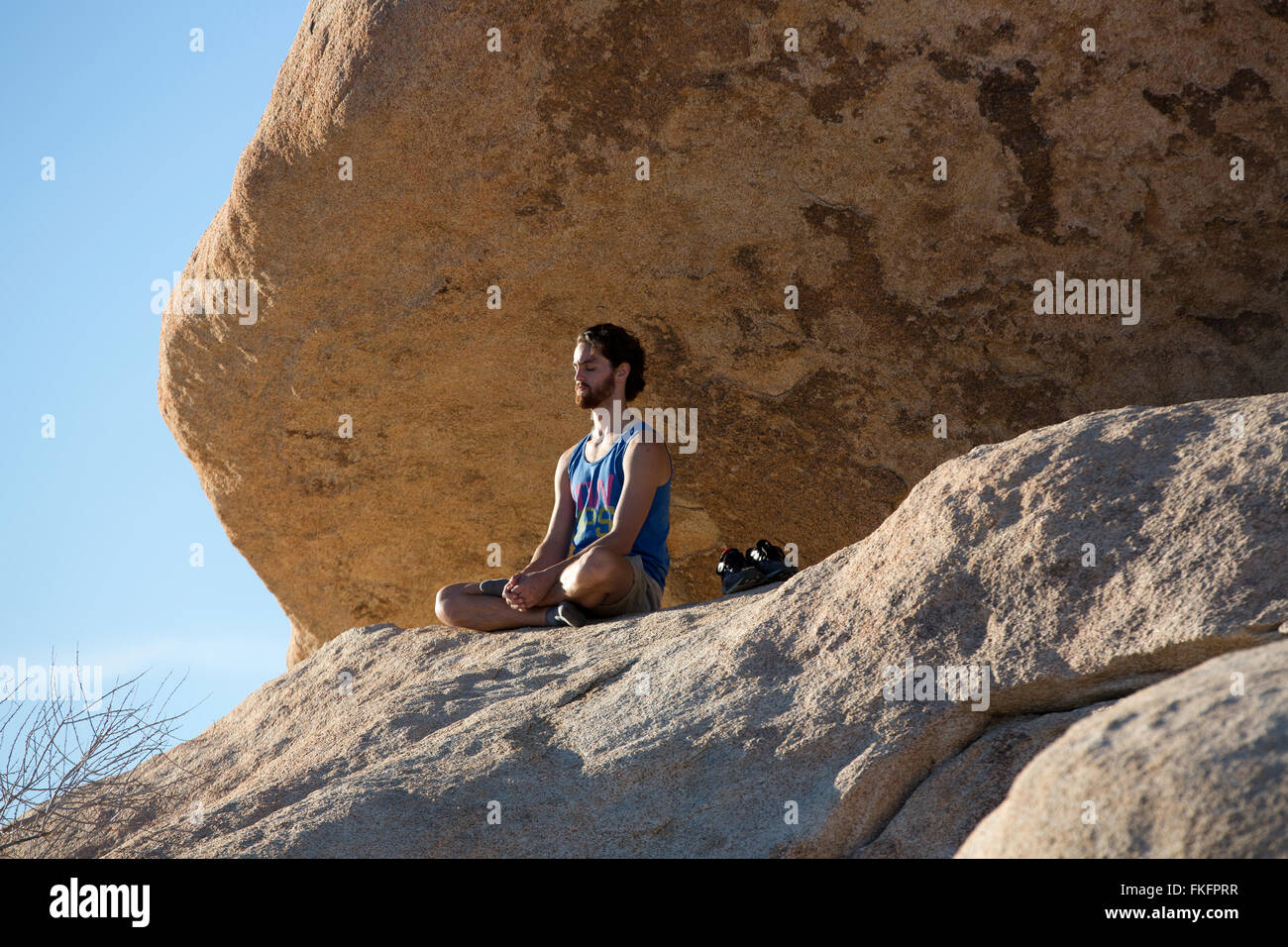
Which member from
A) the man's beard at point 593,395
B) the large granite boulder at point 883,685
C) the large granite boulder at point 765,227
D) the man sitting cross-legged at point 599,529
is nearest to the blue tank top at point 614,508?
the man sitting cross-legged at point 599,529

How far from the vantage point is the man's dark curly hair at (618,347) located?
A: 13.8ft

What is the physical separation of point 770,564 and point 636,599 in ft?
1.51

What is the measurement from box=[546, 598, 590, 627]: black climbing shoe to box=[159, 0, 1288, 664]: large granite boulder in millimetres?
1429

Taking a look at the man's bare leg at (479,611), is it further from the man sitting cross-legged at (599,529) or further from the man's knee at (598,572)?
the man's knee at (598,572)

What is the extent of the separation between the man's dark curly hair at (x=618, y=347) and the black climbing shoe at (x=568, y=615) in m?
0.82

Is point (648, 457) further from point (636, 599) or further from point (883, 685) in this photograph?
point (883, 685)

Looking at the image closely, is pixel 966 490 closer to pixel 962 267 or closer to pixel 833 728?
pixel 833 728

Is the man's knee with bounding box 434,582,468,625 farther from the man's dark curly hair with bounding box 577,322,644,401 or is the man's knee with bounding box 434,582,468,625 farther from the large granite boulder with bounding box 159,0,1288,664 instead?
the large granite boulder with bounding box 159,0,1288,664

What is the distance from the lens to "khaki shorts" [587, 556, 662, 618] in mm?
3938

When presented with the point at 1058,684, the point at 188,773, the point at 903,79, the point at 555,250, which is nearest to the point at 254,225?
the point at 555,250

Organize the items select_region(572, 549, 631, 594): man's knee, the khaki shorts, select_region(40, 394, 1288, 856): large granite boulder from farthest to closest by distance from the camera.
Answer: the khaki shorts
select_region(572, 549, 631, 594): man's knee
select_region(40, 394, 1288, 856): large granite boulder

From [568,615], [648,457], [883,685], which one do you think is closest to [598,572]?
[568,615]

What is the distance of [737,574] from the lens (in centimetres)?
397

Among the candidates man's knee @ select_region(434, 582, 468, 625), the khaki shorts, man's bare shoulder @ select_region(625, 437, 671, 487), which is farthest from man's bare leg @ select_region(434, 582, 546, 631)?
man's bare shoulder @ select_region(625, 437, 671, 487)
